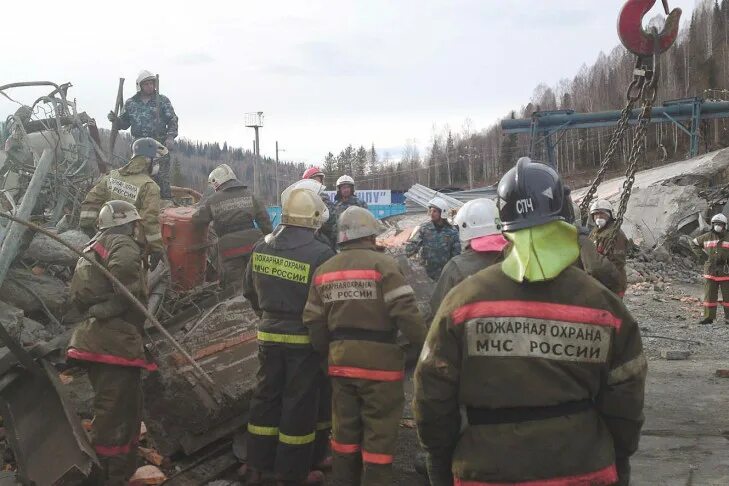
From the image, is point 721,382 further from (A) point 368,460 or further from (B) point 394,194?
(B) point 394,194

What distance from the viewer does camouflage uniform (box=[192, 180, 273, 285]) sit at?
6375 millimetres

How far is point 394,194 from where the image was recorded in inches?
1375

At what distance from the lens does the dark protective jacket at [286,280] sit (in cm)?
411

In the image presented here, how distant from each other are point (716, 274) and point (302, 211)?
9.53 metres

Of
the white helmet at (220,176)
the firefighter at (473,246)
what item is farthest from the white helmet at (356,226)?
the white helmet at (220,176)

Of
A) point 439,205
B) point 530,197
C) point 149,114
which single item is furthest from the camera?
point 149,114

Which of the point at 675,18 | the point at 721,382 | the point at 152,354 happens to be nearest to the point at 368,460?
the point at 152,354

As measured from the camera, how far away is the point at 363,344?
374 cm

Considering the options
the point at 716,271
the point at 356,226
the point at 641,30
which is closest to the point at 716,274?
the point at 716,271

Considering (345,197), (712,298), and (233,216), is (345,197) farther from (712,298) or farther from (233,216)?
(712,298)

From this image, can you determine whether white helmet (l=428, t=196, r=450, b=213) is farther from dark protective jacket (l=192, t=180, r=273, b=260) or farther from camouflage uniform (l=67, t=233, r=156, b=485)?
camouflage uniform (l=67, t=233, r=156, b=485)

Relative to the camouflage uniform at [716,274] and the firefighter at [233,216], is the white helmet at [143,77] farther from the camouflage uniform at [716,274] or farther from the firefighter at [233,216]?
the camouflage uniform at [716,274]

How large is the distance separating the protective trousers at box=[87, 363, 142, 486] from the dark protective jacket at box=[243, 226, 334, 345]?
3.26 ft

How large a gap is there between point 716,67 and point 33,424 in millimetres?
50747
